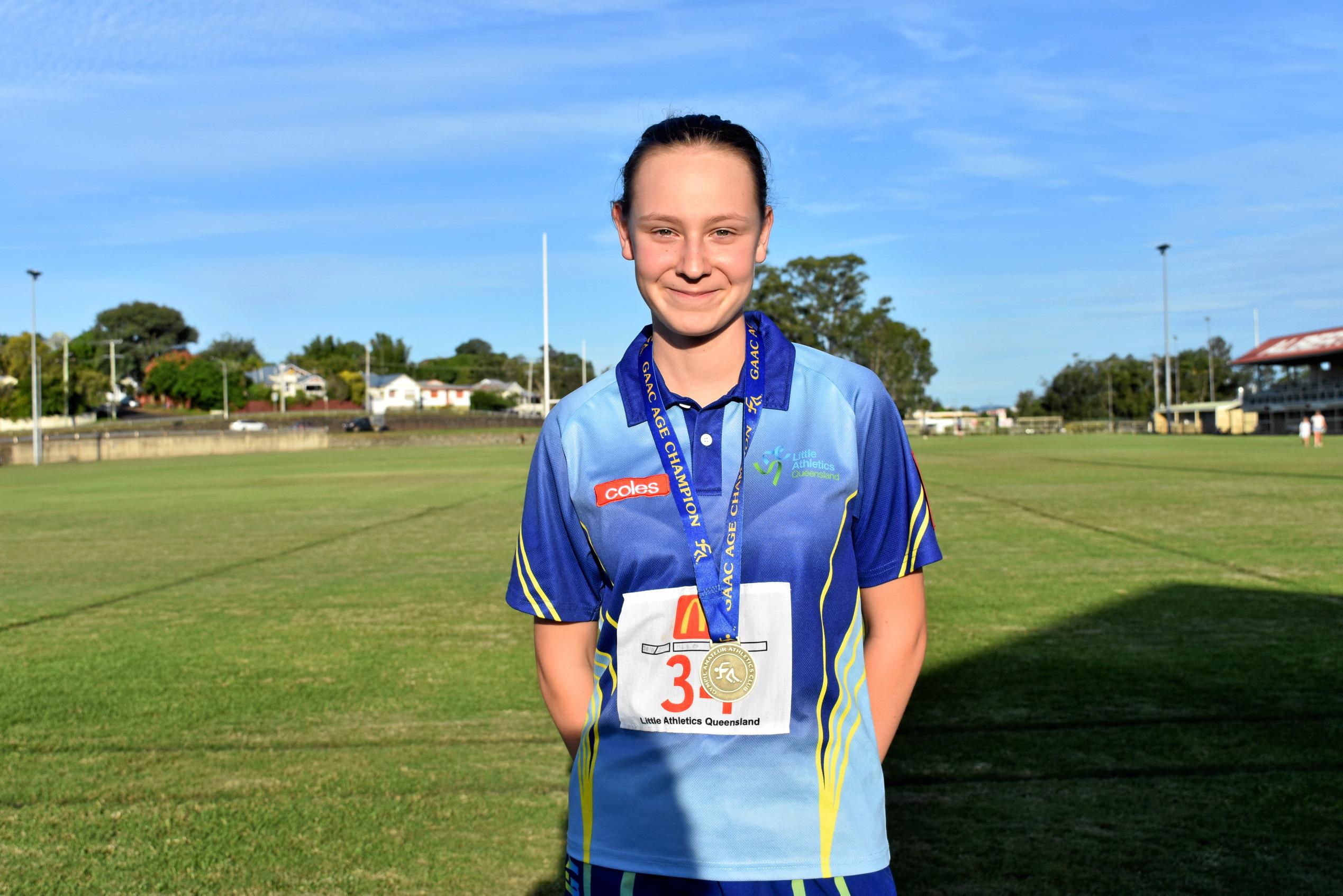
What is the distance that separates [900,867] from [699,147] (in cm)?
Answer: 275

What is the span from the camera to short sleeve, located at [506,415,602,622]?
76.0 inches

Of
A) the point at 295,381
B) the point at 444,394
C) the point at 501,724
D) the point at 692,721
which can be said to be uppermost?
the point at 295,381

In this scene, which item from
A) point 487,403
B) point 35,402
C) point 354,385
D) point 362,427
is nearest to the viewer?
point 35,402

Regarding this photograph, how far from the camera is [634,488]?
1817 millimetres

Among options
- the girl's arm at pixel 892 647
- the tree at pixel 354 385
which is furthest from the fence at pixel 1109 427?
the girl's arm at pixel 892 647

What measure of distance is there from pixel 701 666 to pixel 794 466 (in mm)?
347

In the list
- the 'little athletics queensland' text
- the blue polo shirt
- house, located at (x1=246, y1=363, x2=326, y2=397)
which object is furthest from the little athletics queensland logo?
house, located at (x1=246, y1=363, x2=326, y2=397)

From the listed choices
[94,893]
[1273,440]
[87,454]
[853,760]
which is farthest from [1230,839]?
[87,454]

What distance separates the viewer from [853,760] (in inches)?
70.4

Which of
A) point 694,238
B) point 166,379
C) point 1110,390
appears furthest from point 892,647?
point 166,379

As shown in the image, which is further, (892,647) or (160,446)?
(160,446)

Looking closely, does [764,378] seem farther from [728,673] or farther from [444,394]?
[444,394]

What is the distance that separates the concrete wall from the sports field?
4087 cm

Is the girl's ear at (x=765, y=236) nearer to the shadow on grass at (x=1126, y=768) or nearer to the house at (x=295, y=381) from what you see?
the shadow on grass at (x=1126, y=768)
